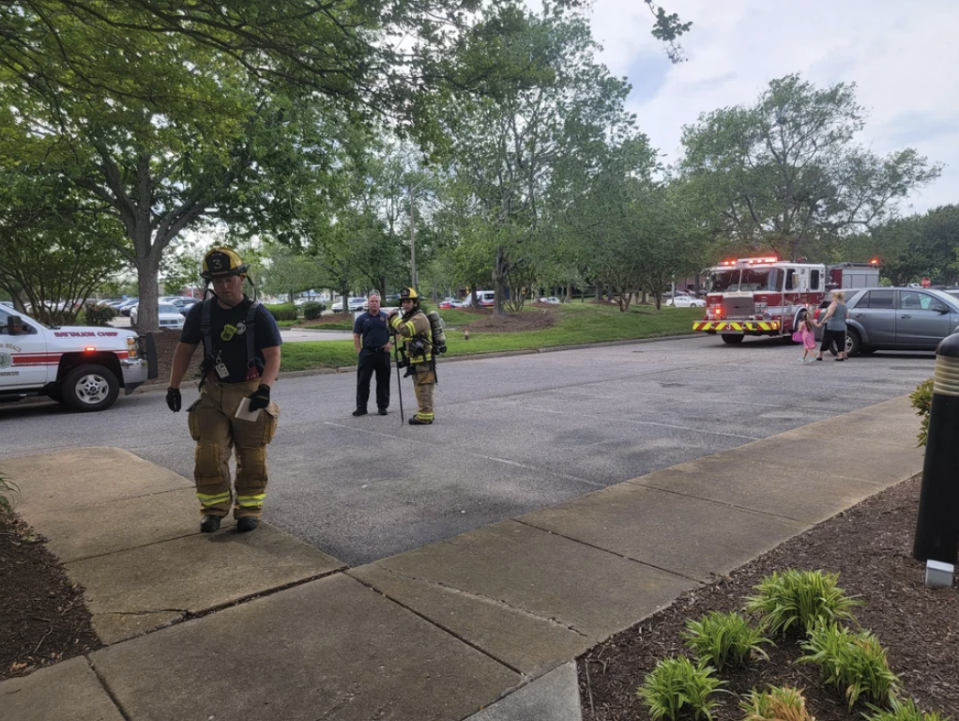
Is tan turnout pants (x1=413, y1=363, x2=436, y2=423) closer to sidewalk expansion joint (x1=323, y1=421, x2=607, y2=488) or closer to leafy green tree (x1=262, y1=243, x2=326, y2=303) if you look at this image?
sidewalk expansion joint (x1=323, y1=421, x2=607, y2=488)

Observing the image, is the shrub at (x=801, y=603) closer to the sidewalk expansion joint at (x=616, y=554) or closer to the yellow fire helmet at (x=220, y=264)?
the sidewalk expansion joint at (x=616, y=554)

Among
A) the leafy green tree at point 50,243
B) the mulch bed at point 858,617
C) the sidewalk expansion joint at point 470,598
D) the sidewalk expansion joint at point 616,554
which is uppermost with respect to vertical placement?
the leafy green tree at point 50,243

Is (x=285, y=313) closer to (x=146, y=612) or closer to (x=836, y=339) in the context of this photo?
(x=836, y=339)

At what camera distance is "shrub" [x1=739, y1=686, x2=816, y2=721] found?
7.25 feet

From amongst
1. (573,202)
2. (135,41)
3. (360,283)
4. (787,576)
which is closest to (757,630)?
(787,576)

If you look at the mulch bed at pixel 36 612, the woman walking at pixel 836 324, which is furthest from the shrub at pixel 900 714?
the woman walking at pixel 836 324

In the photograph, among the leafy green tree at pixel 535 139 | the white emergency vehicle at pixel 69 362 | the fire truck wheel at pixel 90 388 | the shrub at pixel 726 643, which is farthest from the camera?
the leafy green tree at pixel 535 139

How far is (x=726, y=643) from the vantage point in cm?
272

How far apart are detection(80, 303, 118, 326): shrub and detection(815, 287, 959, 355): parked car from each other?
1022 inches

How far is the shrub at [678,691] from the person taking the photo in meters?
2.42

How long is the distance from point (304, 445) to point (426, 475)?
2102 millimetres

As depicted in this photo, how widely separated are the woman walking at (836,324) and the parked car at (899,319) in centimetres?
90

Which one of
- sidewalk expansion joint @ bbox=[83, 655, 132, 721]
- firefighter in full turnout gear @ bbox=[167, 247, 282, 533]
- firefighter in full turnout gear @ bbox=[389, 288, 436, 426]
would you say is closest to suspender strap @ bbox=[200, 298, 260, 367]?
firefighter in full turnout gear @ bbox=[167, 247, 282, 533]

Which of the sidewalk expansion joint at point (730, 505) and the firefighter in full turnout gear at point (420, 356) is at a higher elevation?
the firefighter in full turnout gear at point (420, 356)
